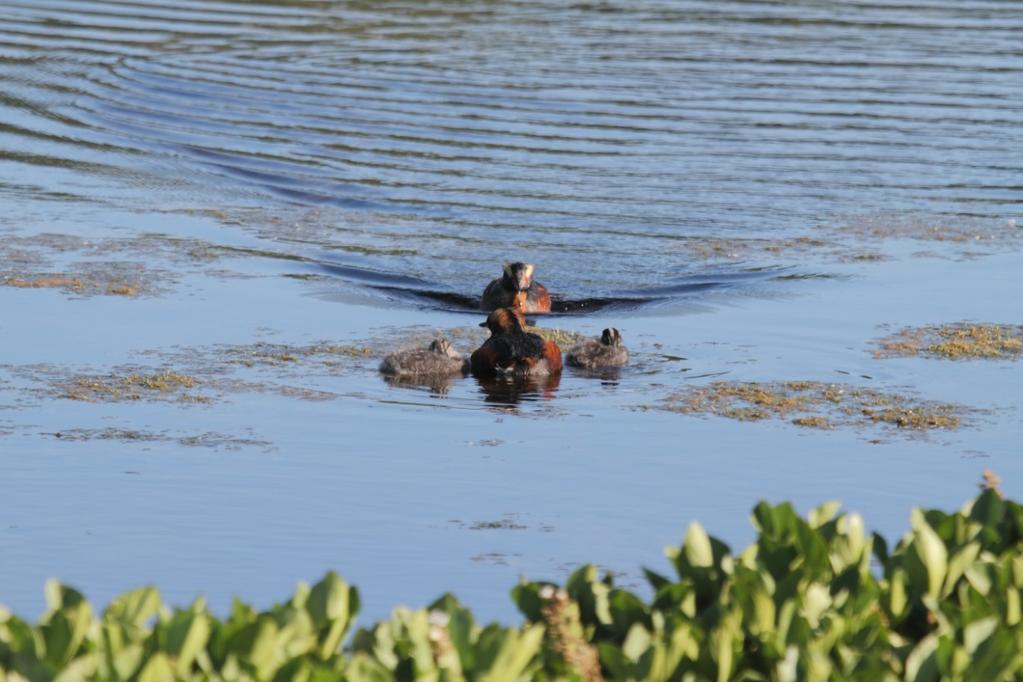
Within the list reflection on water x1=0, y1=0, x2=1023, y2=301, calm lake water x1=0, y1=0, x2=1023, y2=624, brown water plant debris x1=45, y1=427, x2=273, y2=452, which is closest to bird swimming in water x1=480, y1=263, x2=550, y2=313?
calm lake water x1=0, y1=0, x2=1023, y2=624

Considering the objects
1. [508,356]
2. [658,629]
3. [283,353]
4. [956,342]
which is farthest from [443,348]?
[658,629]

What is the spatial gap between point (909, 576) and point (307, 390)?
578 centimetres

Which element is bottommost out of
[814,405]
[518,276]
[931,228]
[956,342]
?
[814,405]

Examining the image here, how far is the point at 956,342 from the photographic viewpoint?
468 inches

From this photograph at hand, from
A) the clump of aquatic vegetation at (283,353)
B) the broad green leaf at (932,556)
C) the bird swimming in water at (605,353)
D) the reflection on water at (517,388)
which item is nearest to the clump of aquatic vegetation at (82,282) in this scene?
the clump of aquatic vegetation at (283,353)

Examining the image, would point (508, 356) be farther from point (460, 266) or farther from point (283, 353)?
point (460, 266)

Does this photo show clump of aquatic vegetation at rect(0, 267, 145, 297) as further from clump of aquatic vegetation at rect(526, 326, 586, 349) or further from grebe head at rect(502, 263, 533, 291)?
clump of aquatic vegetation at rect(526, 326, 586, 349)

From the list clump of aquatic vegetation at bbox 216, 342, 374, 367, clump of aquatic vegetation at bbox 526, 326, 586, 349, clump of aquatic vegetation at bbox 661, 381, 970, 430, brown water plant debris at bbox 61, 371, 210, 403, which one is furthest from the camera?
clump of aquatic vegetation at bbox 526, 326, 586, 349

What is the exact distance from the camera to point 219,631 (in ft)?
14.9

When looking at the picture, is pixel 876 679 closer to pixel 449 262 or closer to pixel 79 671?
pixel 79 671

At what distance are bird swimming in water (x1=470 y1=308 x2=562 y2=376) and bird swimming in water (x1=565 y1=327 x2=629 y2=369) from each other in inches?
8.0

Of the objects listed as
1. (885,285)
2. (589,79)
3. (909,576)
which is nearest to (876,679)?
(909,576)

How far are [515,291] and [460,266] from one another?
2.02 meters

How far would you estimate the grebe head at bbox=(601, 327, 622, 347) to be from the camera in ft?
37.6
